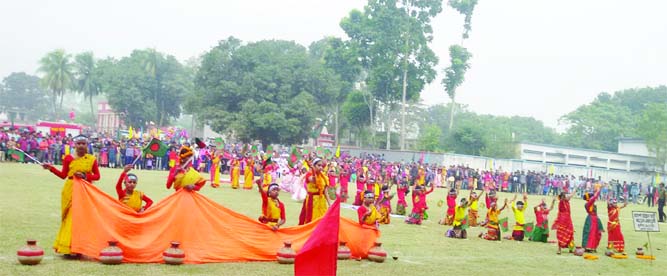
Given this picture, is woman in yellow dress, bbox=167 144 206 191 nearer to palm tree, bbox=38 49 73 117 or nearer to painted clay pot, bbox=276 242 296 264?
painted clay pot, bbox=276 242 296 264

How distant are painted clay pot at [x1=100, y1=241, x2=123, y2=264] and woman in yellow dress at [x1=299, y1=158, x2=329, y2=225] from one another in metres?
3.86

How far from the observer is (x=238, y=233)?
10125mm

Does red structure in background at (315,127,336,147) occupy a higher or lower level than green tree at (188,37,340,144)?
lower

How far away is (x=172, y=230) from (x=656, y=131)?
2413 inches

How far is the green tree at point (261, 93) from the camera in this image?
4822 centimetres

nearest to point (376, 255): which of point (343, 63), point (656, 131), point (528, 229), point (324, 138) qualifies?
point (528, 229)

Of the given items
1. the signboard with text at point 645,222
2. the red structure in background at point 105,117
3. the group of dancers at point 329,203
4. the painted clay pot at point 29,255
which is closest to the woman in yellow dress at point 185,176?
the group of dancers at point 329,203

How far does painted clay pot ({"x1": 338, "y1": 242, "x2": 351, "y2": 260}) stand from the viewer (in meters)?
10.8

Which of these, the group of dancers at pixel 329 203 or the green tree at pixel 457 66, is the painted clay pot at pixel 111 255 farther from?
the green tree at pixel 457 66


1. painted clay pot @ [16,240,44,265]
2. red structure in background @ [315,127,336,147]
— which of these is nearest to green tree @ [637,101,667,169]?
red structure in background @ [315,127,336,147]

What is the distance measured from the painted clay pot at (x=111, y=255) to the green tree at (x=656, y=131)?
202 ft

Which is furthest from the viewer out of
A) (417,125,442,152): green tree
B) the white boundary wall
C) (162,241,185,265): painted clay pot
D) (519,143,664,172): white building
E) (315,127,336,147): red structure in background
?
(519,143,664,172): white building

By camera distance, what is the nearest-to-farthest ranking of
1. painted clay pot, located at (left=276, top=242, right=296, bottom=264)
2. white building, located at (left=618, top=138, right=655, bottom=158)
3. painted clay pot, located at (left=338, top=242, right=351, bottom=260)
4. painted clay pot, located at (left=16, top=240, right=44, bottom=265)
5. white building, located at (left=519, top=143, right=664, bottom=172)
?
1. painted clay pot, located at (left=16, top=240, right=44, bottom=265)
2. painted clay pot, located at (left=276, top=242, right=296, bottom=264)
3. painted clay pot, located at (left=338, top=242, right=351, bottom=260)
4. white building, located at (left=519, top=143, right=664, bottom=172)
5. white building, located at (left=618, top=138, right=655, bottom=158)

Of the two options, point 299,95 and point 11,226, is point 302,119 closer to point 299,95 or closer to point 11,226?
point 299,95
